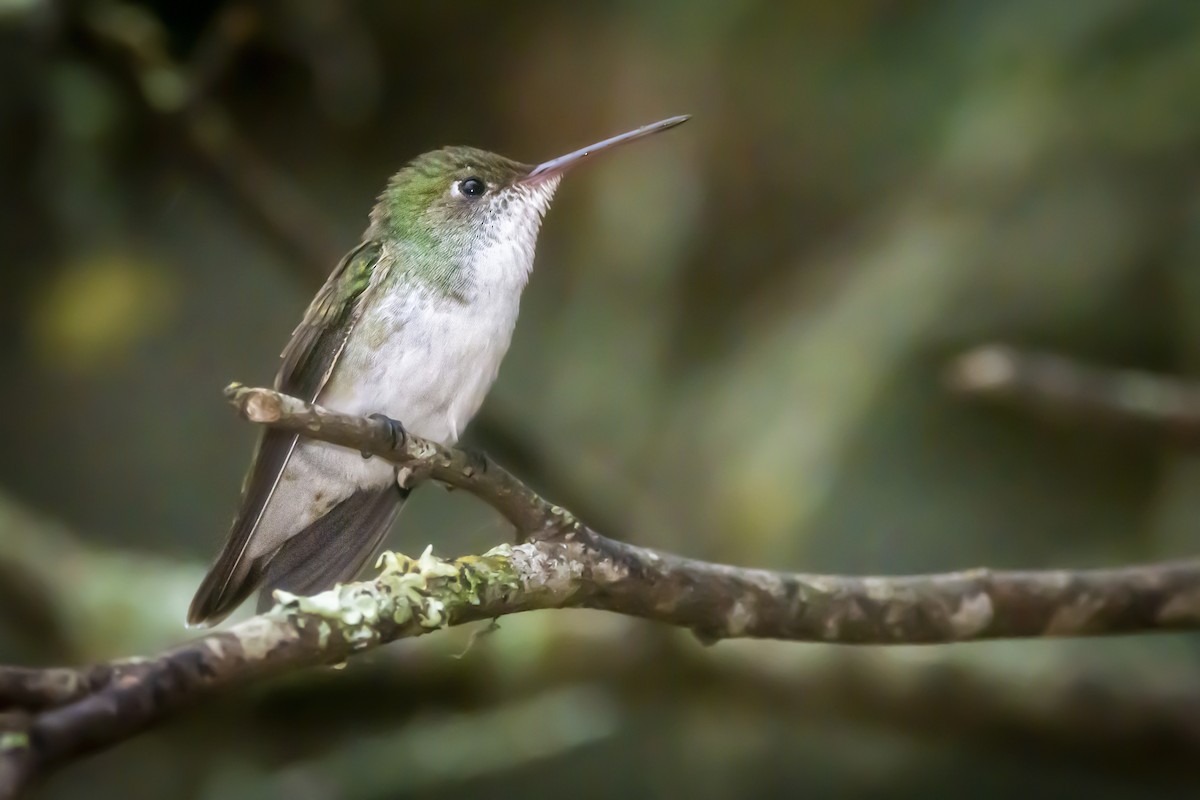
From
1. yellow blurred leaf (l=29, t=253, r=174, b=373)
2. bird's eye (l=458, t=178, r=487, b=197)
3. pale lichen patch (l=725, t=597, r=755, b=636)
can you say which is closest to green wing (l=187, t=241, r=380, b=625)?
bird's eye (l=458, t=178, r=487, b=197)

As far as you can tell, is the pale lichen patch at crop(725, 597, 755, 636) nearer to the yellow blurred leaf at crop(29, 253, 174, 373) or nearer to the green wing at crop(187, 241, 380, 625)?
the green wing at crop(187, 241, 380, 625)

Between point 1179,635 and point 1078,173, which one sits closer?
point 1179,635

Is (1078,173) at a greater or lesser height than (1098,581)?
greater

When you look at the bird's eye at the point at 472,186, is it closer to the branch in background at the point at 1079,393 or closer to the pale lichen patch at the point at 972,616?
the pale lichen patch at the point at 972,616

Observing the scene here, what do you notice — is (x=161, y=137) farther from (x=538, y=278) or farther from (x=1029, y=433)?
(x=1029, y=433)

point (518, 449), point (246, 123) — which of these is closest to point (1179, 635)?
point (518, 449)

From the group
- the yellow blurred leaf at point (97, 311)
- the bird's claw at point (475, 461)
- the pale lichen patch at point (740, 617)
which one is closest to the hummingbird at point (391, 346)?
the bird's claw at point (475, 461)

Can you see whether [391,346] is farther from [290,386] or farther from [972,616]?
[972,616]
